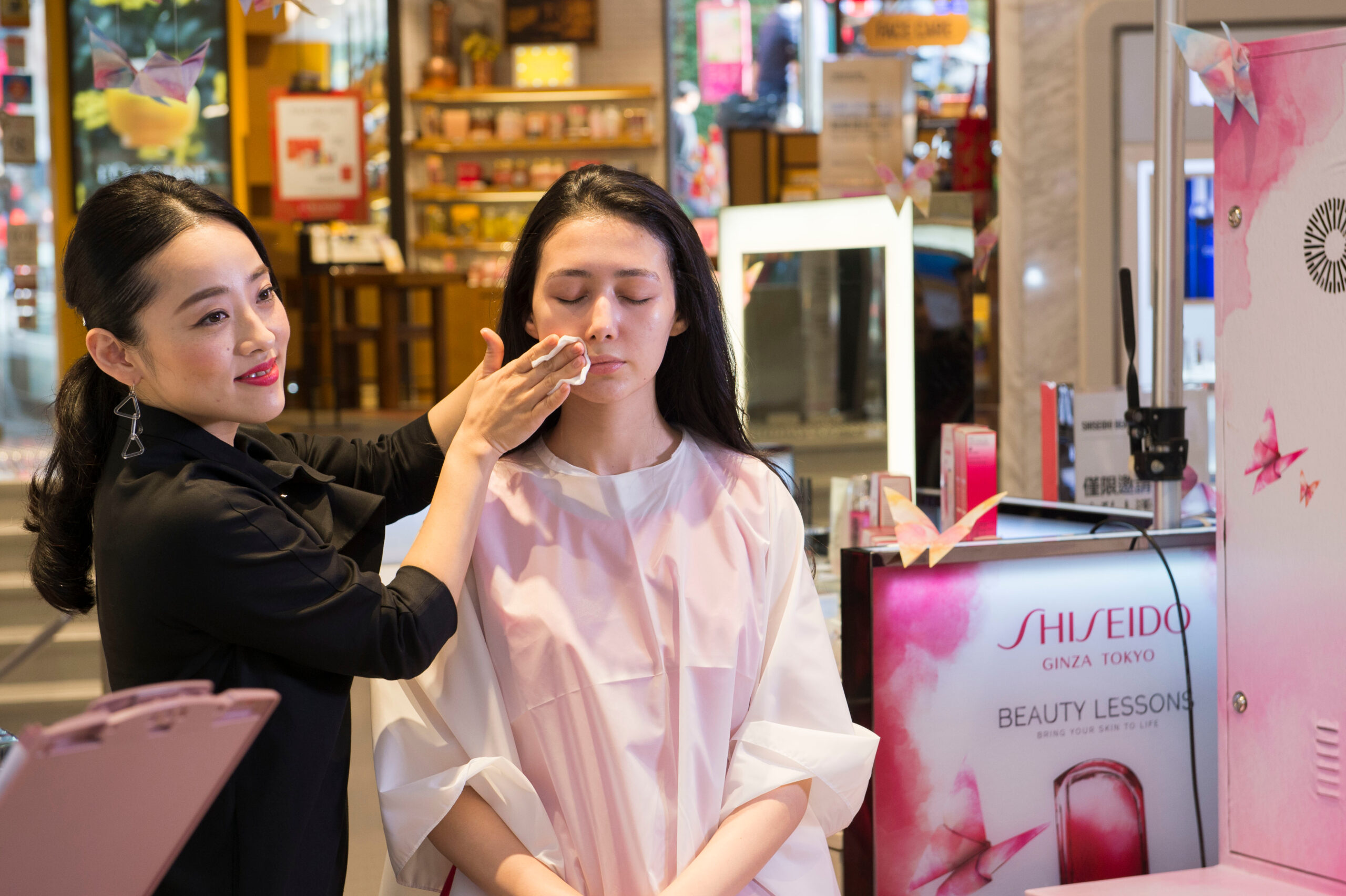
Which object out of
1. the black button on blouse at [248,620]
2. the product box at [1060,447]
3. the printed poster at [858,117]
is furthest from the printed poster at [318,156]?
the black button on blouse at [248,620]

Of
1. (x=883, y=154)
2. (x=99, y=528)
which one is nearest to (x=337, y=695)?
(x=99, y=528)

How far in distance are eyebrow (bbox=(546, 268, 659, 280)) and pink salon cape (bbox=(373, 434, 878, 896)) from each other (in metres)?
0.26

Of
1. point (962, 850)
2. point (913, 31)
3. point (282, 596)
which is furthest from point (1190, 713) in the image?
point (913, 31)

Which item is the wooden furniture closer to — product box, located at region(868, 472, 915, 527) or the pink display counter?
product box, located at region(868, 472, 915, 527)

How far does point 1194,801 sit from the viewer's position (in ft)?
6.56

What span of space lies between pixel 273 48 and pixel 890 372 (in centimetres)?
751

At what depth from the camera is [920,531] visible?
6.12 ft

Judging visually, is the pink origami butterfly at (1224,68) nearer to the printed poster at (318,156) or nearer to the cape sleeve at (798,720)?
the cape sleeve at (798,720)

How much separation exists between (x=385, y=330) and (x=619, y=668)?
6.35 m

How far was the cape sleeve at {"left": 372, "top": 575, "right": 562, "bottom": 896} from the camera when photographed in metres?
1.46

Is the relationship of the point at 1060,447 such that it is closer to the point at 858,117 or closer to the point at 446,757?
the point at 446,757

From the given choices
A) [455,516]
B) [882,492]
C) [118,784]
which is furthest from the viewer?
[882,492]

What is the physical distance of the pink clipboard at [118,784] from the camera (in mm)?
748

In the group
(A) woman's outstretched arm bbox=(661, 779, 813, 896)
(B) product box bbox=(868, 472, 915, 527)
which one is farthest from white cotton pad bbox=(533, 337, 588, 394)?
(B) product box bbox=(868, 472, 915, 527)
